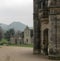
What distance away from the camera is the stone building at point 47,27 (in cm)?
2423

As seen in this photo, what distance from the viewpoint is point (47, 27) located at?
1110 inches

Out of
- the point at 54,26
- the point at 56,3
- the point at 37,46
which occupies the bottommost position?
the point at 37,46

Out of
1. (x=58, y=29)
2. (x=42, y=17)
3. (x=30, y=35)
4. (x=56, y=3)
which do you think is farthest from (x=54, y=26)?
(x=30, y=35)

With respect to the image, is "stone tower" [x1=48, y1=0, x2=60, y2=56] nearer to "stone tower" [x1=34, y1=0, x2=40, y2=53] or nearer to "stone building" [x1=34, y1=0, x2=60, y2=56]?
"stone building" [x1=34, y1=0, x2=60, y2=56]

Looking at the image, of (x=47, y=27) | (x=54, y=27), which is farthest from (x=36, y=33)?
(x=54, y=27)

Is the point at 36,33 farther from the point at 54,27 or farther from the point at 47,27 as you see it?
the point at 54,27

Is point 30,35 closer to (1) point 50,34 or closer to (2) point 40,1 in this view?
(2) point 40,1

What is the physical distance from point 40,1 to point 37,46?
497cm

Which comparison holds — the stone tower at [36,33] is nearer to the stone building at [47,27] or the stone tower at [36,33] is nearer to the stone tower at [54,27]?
the stone building at [47,27]

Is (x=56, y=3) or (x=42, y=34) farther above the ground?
(x=56, y=3)

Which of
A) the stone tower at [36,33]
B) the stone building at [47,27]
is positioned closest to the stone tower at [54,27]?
the stone building at [47,27]

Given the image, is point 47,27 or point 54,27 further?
point 47,27

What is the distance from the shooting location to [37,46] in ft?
103

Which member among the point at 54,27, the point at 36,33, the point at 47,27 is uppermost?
the point at 47,27
